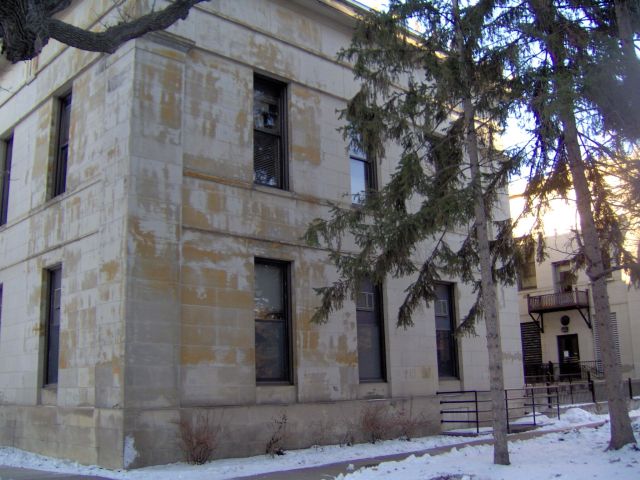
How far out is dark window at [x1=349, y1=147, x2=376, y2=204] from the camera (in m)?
16.4

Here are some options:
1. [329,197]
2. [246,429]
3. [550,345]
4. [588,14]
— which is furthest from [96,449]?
[550,345]

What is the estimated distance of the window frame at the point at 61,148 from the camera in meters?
15.0

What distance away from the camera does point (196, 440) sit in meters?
11.2

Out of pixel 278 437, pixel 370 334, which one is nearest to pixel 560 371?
pixel 370 334

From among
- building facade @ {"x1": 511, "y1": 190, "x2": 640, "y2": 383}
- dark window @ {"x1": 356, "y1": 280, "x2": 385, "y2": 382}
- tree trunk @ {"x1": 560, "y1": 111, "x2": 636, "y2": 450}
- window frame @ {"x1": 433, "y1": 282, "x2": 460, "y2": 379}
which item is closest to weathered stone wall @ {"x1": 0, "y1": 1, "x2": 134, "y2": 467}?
dark window @ {"x1": 356, "y1": 280, "x2": 385, "y2": 382}

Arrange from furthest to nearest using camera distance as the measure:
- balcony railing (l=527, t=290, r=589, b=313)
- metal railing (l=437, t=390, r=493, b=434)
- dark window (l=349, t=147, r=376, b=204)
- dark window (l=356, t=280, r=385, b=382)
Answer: balcony railing (l=527, t=290, r=589, b=313) < dark window (l=349, t=147, r=376, b=204) < metal railing (l=437, t=390, r=493, b=434) < dark window (l=356, t=280, r=385, b=382)

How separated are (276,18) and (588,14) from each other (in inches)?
268

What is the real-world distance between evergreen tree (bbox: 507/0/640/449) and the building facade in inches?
787

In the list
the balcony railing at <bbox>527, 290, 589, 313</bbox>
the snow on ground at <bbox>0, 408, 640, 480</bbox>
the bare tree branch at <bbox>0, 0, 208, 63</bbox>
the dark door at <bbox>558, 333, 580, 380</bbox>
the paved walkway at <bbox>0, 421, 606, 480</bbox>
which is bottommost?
the paved walkway at <bbox>0, 421, 606, 480</bbox>

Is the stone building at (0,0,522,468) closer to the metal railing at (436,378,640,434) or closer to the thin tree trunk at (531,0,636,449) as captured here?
the metal railing at (436,378,640,434)

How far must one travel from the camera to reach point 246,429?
40.3ft

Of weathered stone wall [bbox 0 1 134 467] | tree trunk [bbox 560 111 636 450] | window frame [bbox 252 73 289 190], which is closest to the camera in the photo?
tree trunk [bbox 560 111 636 450]

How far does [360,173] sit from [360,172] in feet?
0.08

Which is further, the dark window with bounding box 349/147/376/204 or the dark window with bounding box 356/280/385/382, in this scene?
the dark window with bounding box 349/147/376/204
